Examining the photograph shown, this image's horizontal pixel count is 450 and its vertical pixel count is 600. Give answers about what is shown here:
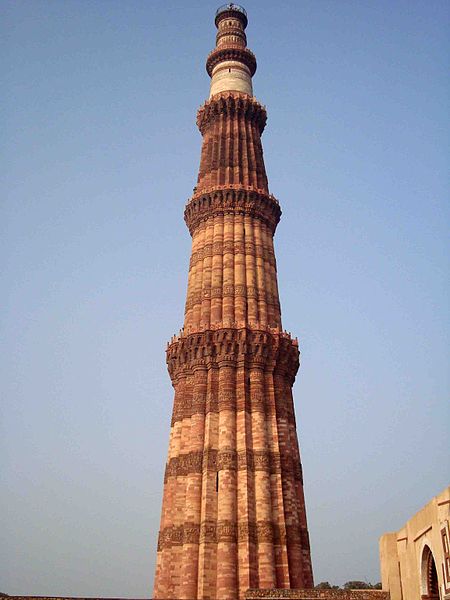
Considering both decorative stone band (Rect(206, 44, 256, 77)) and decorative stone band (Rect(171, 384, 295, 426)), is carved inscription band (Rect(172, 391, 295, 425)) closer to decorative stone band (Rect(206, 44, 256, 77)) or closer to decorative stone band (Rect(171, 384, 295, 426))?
decorative stone band (Rect(171, 384, 295, 426))

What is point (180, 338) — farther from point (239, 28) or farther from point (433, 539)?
point (239, 28)

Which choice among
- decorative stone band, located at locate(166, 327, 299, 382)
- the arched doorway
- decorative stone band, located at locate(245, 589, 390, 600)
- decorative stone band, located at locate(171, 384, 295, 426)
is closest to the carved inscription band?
decorative stone band, located at locate(171, 384, 295, 426)

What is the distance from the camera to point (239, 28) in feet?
145

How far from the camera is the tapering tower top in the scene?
134 feet

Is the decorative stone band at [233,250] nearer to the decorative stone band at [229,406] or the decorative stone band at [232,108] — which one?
the decorative stone band at [229,406]

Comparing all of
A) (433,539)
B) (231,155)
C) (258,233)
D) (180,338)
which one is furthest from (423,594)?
(231,155)

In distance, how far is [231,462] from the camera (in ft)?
88.2

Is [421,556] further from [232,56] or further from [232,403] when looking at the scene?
[232,56]

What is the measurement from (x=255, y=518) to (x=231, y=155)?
20.4 meters

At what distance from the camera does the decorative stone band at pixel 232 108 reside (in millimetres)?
39062

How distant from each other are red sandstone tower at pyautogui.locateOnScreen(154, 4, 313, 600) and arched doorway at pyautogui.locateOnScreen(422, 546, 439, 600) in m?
9.29

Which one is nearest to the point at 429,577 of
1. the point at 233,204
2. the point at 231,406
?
the point at 231,406

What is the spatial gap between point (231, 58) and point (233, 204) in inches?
497

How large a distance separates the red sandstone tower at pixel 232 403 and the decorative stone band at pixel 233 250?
6 cm
